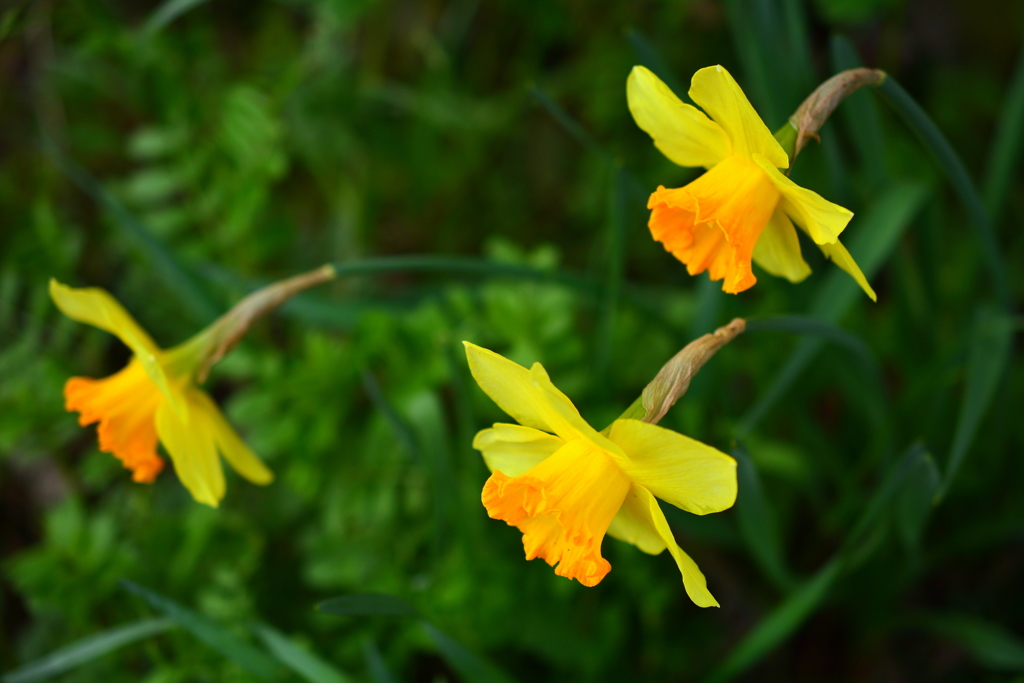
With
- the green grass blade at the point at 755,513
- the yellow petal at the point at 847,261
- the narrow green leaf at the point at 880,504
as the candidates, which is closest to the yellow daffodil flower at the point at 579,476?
the green grass blade at the point at 755,513

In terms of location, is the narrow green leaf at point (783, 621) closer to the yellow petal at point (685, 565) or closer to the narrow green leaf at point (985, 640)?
the narrow green leaf at point (985, 640)

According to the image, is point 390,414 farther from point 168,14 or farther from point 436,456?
point 168,14

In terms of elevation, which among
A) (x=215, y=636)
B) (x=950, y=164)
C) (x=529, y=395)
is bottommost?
(x=215, y=636)

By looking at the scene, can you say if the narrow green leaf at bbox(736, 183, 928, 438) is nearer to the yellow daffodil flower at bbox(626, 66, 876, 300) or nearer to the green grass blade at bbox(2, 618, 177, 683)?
the yellow daffodil flower at bbox(626, 66, 876, 300)

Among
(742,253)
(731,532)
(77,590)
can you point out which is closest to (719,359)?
(731,532)

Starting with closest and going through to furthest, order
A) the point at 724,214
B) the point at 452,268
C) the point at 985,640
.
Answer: the point at 724,214 < the point at 452,268 < the point at 985,640

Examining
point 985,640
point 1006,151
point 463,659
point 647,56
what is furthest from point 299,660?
point 1006,151
